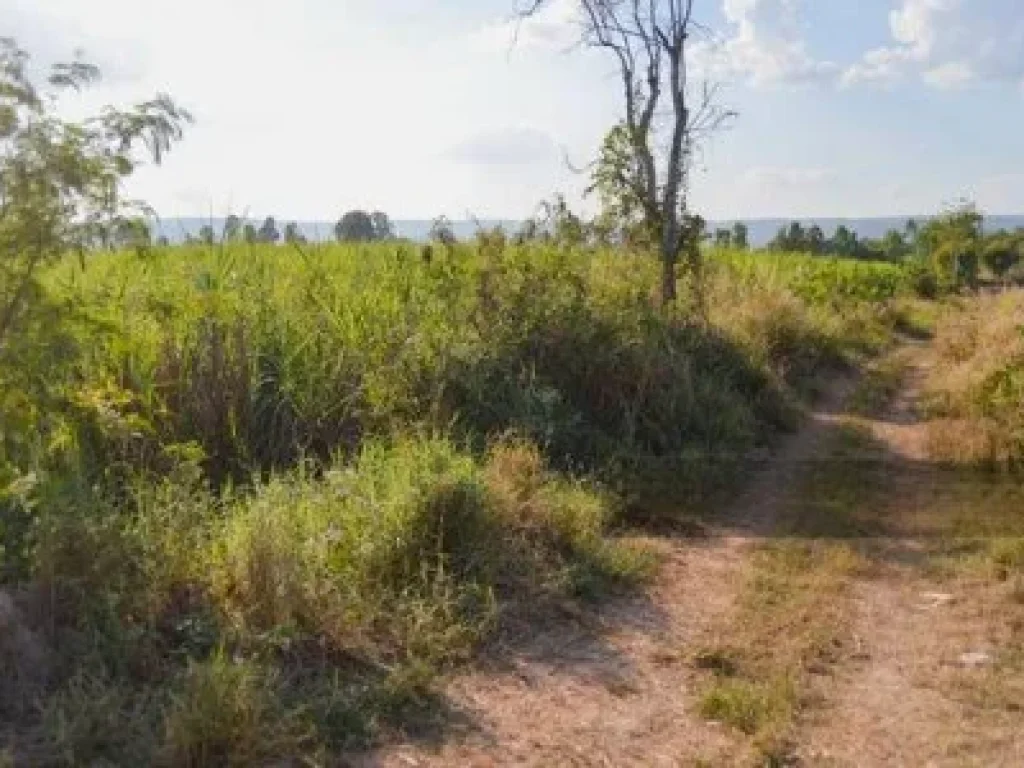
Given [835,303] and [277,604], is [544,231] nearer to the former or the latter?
[277,604]

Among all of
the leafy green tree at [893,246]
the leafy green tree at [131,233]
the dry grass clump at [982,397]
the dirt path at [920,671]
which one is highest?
the leafy green tree at [131,233]

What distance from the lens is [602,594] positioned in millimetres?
5438

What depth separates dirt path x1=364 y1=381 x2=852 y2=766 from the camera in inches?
151

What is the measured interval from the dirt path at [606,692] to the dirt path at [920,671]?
500mm

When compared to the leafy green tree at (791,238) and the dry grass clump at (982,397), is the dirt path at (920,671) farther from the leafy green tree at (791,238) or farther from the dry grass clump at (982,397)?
the leafy green tree at (791,238)

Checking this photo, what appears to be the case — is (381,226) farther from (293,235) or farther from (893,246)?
(893,246)

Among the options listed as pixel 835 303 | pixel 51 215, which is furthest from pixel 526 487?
pixel 835 303

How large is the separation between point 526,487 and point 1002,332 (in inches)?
333

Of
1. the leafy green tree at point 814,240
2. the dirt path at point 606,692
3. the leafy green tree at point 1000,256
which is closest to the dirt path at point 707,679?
the dirt path at point 606,692

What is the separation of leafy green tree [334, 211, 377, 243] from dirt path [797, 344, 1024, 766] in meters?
5.56

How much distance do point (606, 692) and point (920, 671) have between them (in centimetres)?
137

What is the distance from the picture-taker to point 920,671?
467 centimetres

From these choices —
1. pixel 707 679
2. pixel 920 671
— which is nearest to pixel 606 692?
pixel 707 679

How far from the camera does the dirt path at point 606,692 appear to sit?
3.84 meters
